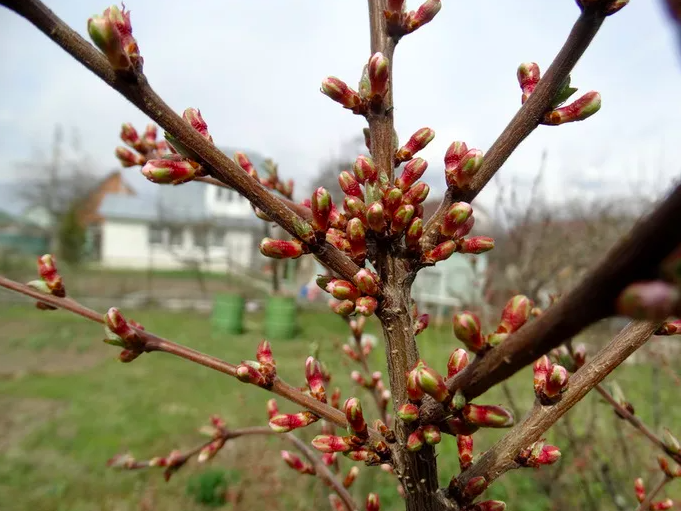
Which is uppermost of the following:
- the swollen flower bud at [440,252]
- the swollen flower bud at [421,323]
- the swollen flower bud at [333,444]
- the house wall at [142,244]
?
the swollen flower bud at [440,252]

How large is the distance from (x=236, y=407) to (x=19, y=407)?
10.6 ft

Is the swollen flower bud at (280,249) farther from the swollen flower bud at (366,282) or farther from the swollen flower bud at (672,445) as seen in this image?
the swollen flower bud at (672,445)

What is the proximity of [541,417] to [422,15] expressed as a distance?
89cm

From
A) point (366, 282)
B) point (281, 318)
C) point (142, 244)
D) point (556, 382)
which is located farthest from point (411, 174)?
point (142, 244)

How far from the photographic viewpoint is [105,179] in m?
36.9

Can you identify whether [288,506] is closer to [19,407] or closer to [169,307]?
[19,407]

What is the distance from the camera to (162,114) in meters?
0.73

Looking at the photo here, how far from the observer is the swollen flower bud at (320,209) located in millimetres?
891

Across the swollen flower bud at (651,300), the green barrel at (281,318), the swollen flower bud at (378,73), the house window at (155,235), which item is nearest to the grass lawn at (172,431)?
the green barrel at (281,318)

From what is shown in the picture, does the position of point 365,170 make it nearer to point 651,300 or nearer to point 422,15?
point 422,15

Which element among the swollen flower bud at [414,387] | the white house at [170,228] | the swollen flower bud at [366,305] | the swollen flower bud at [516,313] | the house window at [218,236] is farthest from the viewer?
the house window at [218,236]

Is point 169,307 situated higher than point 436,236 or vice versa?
point 436,236

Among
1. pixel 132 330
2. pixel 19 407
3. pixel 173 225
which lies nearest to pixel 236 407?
pixel 19 407

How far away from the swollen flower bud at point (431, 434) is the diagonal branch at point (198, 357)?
0.53 feet
